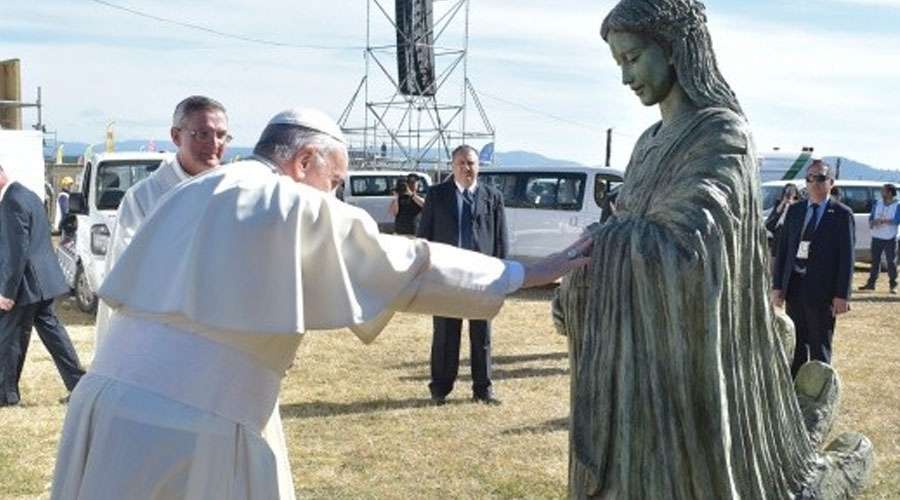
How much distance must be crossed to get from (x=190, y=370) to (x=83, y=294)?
37.1 ft

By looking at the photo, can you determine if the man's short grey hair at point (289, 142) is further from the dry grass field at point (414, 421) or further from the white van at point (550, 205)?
the white van at point (550, 205)

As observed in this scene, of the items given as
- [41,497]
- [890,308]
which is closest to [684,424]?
[41,497]

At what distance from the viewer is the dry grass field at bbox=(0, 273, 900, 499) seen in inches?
257

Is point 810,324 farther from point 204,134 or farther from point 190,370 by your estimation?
point 190,370

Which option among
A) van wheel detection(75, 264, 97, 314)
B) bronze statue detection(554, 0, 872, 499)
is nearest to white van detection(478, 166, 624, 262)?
van wheel detection(75, 264, 97, 314)

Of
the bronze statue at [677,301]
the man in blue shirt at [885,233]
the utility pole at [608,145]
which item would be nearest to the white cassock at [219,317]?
the bronze statue at [677,301]

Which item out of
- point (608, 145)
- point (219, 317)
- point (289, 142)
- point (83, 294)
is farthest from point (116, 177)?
point (608, 145)

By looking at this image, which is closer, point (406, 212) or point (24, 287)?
point (24, 287)

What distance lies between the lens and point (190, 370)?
3002mm

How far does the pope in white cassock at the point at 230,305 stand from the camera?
2928 millimetres

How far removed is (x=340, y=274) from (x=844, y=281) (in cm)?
Answer: 592

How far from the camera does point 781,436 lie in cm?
321

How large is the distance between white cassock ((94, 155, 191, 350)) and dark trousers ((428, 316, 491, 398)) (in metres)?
Result: 3.38

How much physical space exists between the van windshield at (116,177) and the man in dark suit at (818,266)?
844 centimetres
